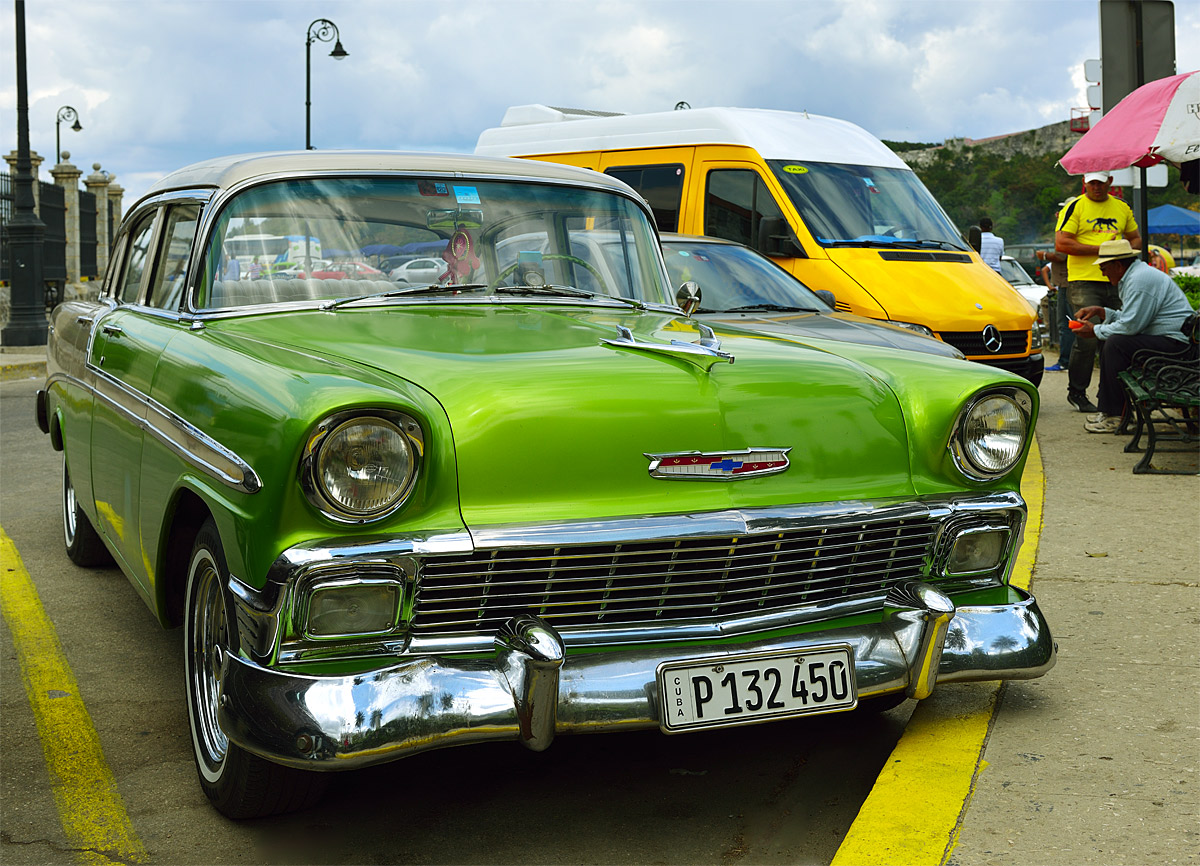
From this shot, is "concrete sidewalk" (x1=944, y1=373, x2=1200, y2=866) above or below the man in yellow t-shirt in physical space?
below

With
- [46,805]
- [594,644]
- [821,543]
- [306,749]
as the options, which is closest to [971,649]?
[821,543]

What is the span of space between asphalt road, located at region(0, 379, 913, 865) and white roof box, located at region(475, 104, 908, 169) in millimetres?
6623

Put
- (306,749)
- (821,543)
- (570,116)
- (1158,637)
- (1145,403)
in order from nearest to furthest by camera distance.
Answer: (306,749), (821,543), (1158,637), (1145,403), (570,116)

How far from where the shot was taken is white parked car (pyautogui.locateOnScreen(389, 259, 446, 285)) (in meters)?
4.06

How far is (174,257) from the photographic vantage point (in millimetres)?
4406

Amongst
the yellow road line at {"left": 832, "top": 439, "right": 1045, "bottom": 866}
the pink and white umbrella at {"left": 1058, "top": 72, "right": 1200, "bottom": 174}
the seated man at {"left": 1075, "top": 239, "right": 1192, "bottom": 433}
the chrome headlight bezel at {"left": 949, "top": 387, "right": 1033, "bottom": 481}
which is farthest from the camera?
the seated man at {"left": 1075, "top": 239, "right": 1192, "bottom": 433}

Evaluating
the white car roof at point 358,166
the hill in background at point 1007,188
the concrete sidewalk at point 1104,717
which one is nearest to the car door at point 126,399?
the white car roof at point 358,166

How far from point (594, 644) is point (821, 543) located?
0.66 m

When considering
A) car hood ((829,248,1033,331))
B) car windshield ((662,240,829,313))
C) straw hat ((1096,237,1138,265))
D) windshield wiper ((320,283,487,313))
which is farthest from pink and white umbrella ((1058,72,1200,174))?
windshield wiper ((320,283,487,313))

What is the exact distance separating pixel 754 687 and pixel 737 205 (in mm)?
7505

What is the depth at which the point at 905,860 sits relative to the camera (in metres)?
2.83

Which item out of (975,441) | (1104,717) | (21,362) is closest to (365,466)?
(975,441)

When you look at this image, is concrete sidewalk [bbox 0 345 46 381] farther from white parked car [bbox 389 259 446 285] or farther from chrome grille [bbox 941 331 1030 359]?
white parked car [bbox 389 259 446 285]

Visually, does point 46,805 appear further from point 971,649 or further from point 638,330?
point 971,649
